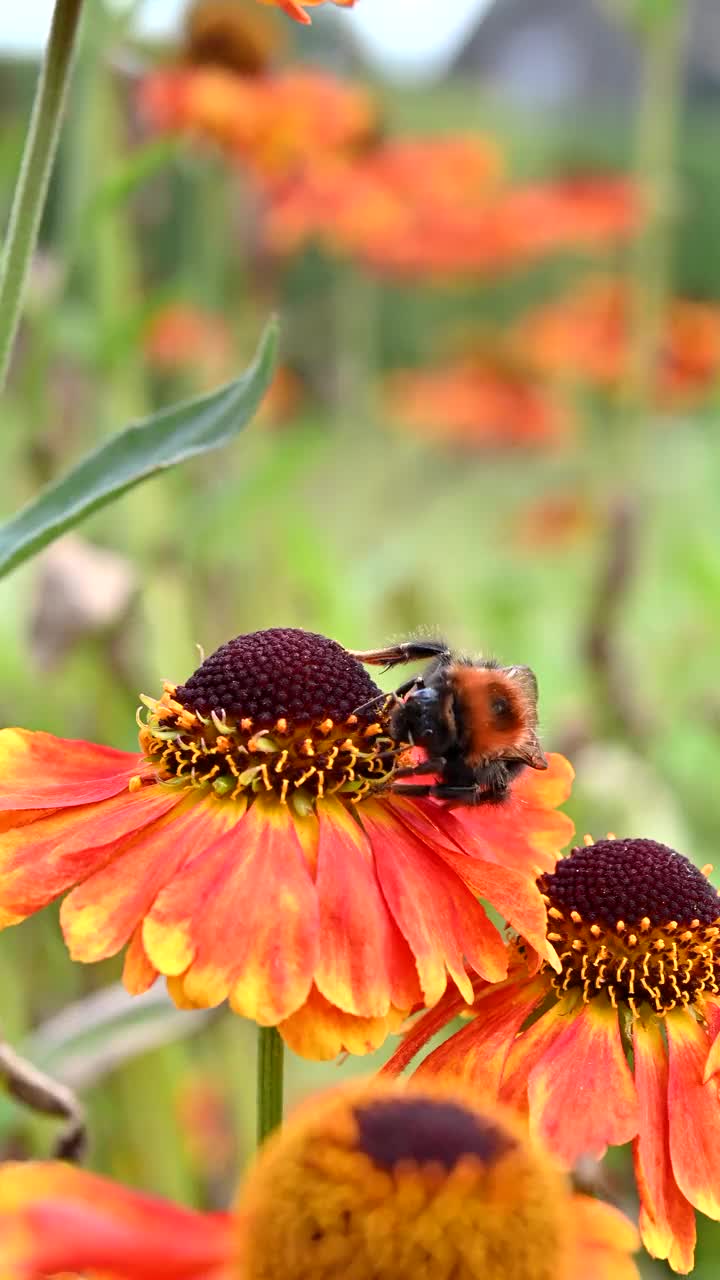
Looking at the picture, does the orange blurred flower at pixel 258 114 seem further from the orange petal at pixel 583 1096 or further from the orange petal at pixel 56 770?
the orange petal at pixel 583 1096

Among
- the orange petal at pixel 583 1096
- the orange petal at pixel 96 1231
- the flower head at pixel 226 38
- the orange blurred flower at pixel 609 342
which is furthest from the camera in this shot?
the orange blurred flower at pixel 609 342

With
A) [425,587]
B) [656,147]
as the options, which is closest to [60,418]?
[425,587]

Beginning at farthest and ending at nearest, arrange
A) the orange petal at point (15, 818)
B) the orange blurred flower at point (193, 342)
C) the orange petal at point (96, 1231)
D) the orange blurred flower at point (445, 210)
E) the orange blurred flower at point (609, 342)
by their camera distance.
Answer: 1. the orange blurred flower at point (609, 342)
2. the orange blurred flower at point (445, 210)
3. the orange blurred flower at point (193, 342)
4. the orange petal at point (15, 818)
5. the orange petal at point (96, 1231)

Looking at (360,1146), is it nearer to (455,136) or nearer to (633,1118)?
(633,1118)

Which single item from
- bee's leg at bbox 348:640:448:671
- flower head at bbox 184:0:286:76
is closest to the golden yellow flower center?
bee's leg at bbox 348:640:448:671

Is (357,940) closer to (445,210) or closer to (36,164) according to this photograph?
(36,164)

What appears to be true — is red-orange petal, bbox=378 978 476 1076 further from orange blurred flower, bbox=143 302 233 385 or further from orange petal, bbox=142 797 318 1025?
orange blurred flower, bbox=143 302 233 385

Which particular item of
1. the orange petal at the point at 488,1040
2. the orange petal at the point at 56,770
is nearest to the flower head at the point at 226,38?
the orange petal at the point at 56,770
